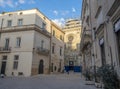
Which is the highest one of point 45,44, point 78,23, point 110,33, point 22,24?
point 78,23

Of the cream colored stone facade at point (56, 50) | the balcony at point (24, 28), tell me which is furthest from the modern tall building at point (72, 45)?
the balcony at point (24, 28)

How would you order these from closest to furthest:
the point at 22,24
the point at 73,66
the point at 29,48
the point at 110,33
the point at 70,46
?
1. the point at 110,33
2. the point at 29,48
3. the point at 22,24
4. the point at 73,66
5. the point at 70,46

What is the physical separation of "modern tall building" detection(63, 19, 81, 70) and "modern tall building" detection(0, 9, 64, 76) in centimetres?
1223

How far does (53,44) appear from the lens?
99.3 ft

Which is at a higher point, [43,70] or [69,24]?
[69,24]

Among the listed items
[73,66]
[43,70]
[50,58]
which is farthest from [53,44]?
[73,66]

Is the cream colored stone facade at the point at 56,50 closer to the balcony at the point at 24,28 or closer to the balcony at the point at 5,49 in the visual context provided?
the balcony at the point at 24,28

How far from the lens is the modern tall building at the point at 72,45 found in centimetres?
3831

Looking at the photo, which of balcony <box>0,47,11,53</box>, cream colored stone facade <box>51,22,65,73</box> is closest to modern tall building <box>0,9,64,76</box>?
balcony <box>0,47,11,53</box>

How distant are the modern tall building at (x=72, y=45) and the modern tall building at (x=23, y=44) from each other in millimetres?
12230

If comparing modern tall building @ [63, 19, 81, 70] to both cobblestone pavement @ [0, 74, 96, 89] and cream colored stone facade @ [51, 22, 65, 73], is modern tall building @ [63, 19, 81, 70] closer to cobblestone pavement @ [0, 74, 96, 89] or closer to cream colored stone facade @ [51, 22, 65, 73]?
cream colored stone facade @ [51, 22, 65, 73]

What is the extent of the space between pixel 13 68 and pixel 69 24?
26.5m

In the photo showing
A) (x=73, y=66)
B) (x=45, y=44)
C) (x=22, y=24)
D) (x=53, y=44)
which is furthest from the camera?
(x=73, y=66)

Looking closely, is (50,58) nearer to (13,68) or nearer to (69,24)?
(13,68)
